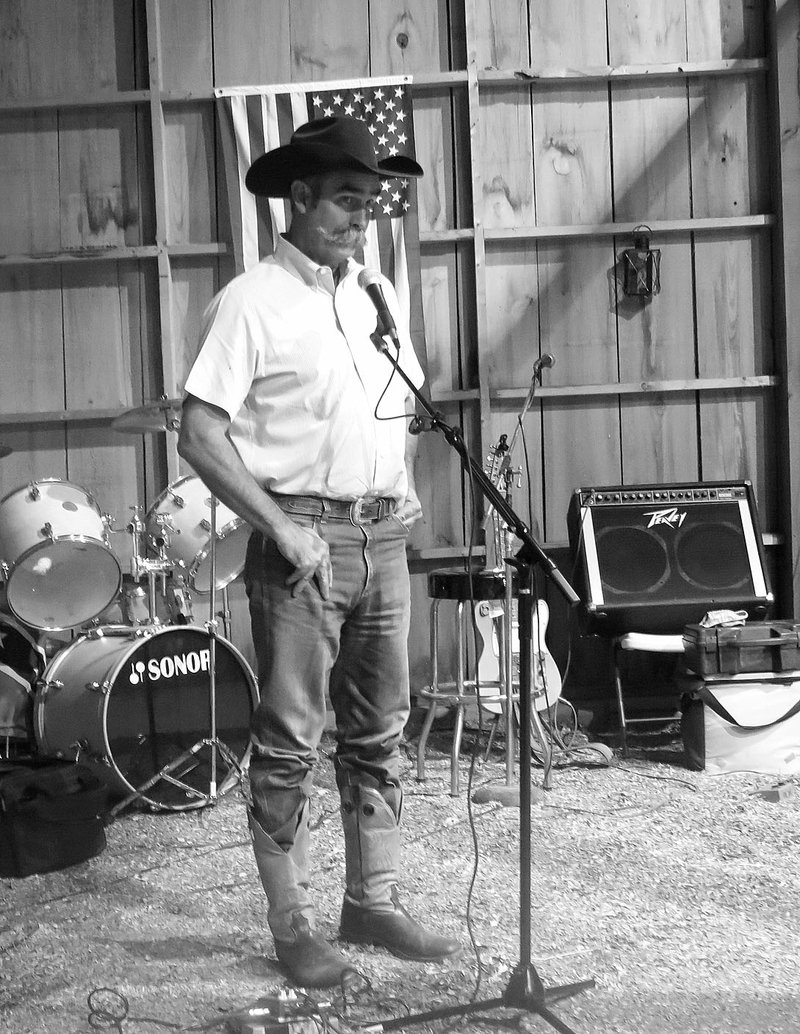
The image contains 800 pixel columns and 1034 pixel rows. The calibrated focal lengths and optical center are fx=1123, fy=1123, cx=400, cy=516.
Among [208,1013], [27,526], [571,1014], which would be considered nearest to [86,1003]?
[208,1013]

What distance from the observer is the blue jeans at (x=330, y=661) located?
230cm

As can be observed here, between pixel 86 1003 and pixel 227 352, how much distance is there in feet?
4.48

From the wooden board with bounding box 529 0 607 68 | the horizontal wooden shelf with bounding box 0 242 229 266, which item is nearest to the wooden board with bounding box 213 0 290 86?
the horizontal wooden shelf with bounding box 0 242 229 266

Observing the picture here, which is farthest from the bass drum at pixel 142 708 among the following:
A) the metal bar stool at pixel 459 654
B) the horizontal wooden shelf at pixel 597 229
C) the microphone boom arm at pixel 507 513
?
the horizontal wooden shelf at pixel 597 229

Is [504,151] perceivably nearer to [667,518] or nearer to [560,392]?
[560,392]

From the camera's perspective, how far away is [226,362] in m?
2.25

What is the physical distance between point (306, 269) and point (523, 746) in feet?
3.59

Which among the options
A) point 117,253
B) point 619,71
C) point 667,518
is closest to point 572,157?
point 619,71

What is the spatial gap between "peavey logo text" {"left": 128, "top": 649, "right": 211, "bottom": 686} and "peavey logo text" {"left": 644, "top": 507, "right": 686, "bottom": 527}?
193 centimetres

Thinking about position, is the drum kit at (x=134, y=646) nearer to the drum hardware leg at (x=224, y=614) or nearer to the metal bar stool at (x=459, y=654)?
the drum hardware leg at (x=224, y=614)

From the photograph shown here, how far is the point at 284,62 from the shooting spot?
16.3ft

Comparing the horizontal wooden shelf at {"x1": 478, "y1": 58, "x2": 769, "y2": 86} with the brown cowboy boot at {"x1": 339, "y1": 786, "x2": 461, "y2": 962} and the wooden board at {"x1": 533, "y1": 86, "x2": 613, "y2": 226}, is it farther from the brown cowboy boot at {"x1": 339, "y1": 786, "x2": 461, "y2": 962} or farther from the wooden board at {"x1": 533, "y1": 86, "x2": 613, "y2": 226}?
the brown cowboy boot at {"x1": 339, "y1": 786, "x2": 461, "y2": 962}

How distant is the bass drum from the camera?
379 cm

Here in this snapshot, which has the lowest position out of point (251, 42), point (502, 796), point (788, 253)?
point (502, 796)
